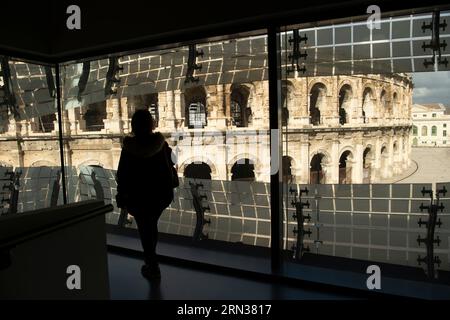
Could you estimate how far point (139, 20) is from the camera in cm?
215

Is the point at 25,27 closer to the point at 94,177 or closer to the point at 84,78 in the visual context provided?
the point at 84,78

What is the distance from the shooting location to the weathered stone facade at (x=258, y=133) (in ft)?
8.36

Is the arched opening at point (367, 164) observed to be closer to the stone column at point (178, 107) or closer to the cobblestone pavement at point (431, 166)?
the cobblestone pavement at point (431, 166)

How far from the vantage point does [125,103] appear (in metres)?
3.57

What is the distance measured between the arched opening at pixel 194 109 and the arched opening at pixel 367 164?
1930 millimetres

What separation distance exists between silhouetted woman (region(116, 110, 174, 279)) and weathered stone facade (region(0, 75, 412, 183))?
0.62 meters

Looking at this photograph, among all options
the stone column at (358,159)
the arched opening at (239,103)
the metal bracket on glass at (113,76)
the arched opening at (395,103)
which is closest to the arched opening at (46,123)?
the metal bracket on glass at (113,76)

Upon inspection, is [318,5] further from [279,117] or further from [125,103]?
[125,103]

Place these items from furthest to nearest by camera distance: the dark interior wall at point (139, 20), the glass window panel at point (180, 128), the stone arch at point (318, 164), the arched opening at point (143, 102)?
the stone arch at point (318, 164)
the arched opening at point (143, 102)
the glass window panel at point (180, 128)
the dark interior wall at point (139, 20)

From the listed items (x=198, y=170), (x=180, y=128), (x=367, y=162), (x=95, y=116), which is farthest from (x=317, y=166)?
(x=95, y=116)

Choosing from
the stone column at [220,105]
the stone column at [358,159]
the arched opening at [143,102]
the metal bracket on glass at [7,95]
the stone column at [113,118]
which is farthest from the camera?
the stone column at [220,105]

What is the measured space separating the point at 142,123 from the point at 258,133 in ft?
7.39

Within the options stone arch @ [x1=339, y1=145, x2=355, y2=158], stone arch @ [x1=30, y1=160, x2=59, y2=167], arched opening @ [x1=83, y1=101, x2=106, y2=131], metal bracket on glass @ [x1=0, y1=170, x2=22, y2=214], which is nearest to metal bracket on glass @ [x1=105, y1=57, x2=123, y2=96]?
arched opening @ [x1=83, y1=101, x2=106, y2=131]
